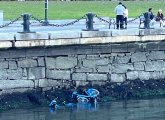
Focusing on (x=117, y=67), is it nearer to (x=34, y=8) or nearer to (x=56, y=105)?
(x=56, y=105)

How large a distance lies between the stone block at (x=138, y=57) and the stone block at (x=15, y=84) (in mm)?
4647

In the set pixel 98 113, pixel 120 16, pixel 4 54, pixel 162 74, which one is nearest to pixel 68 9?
pixel 120 16

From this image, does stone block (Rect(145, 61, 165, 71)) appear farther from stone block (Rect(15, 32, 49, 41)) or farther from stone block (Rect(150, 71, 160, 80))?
stone block (Rect(15, 32, 49, 41))

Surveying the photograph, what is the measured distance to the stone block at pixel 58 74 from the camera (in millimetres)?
30550

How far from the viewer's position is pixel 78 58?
3112 cm

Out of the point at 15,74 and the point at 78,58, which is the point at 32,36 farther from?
the point at 78,58

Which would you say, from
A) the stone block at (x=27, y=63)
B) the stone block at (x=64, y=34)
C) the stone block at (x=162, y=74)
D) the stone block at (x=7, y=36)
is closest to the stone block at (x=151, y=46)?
the stone block at (x=162, y=74)

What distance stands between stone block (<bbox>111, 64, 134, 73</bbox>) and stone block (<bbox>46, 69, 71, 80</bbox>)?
82.4 inches

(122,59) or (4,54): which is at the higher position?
(4,54)

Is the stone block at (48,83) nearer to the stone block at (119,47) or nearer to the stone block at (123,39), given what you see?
the stone block at (123,39)

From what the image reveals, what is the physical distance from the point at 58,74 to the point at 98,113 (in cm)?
266

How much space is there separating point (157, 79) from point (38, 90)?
5564 millimetres

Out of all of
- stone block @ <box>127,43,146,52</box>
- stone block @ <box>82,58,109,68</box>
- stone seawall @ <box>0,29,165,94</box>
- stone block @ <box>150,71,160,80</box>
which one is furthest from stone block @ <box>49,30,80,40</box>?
stone block @ <box>150,71,160,80</box>

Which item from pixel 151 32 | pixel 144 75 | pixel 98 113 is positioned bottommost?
pixel 98 113
